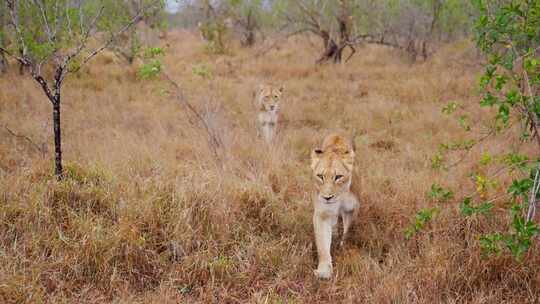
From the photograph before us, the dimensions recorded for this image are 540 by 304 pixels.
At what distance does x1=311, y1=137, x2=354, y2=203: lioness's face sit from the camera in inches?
133

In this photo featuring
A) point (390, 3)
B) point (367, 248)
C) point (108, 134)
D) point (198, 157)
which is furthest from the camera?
point (390, 3)

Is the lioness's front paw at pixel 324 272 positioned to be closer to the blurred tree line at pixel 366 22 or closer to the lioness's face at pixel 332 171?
the lioness's face at pixel 332 171

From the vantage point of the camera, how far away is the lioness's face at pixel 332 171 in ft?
11.0

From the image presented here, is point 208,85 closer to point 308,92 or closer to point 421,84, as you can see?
point 308,92

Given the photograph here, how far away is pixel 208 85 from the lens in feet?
34.4

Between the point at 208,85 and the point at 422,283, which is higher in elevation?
the point at 208,85

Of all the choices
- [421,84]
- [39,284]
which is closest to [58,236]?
[39,284]

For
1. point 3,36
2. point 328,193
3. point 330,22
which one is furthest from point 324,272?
point 330,22

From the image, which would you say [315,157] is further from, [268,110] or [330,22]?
[330,22]

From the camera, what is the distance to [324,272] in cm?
336

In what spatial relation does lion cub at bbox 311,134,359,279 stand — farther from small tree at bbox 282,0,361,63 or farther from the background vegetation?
small tree at bbox 282,0,361,63

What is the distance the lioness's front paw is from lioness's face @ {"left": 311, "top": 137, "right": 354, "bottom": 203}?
47 cm

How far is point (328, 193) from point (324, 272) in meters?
0.56

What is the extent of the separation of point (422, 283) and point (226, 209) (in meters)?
1.62
